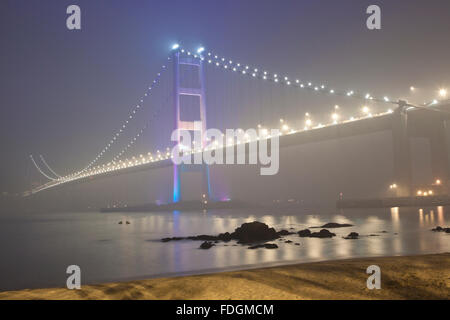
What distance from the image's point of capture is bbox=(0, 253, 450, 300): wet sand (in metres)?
4.01

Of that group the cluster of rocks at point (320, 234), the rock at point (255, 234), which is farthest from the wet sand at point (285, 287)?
the cluster of rocks at point (320, 234)

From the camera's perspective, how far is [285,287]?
424 cm

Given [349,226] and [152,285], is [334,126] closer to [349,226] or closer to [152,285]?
[349,226]

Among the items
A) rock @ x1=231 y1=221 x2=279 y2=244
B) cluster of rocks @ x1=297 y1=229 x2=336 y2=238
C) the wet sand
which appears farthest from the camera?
cluster of rocks @ x1=297 y1=229 x2=336 y2=238

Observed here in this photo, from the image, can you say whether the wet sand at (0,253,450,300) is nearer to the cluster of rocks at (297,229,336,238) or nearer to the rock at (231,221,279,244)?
the rock at (231,221,279,244)

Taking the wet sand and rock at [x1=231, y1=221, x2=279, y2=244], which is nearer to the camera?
the wet sand

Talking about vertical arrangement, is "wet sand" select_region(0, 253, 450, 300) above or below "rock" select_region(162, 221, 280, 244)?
above

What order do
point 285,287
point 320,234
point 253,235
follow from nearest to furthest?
point 285,287
point 253,235
point 320,234

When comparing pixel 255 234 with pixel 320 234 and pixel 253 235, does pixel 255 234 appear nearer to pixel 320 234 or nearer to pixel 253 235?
pixel 253 235

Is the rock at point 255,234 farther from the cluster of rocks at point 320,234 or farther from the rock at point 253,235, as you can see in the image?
the cluster of rocks at point 320,234

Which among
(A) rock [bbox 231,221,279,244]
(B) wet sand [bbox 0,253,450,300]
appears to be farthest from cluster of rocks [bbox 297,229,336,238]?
(B) wet sand [bbox 0,253,450,300]

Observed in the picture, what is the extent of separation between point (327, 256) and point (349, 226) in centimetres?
1094

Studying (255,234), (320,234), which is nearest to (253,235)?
(255,234)
